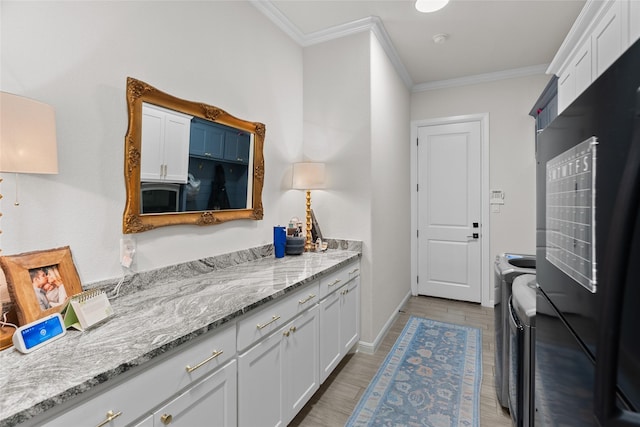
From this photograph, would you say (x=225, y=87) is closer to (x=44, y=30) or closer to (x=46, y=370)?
(x=44, y=30)

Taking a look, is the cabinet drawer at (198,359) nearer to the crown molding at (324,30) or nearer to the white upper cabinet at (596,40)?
the white upper cabinet at (596,40)

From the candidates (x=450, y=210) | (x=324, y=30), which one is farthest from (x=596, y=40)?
(x=450, y=210)

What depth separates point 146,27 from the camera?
64.2 inches

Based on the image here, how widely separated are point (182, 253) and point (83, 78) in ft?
3.21

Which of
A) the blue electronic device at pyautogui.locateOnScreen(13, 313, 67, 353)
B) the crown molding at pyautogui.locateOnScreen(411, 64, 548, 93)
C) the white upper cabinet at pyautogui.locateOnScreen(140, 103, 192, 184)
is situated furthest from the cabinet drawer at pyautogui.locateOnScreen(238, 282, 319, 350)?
the crown molding at pyautogui.locateOnScreen(411, 64, 548, 93)

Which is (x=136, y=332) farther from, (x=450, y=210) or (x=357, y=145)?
(x=450, y=210)

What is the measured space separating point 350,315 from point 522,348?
1315mm

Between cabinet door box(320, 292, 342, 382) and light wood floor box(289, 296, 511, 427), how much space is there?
6.5 inches

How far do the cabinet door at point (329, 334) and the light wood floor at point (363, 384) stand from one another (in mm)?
165

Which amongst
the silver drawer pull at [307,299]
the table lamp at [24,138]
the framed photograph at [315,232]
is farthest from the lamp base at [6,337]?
the framed photograph at [315,232]

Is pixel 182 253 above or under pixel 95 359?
above

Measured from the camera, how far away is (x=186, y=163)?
1.87 m

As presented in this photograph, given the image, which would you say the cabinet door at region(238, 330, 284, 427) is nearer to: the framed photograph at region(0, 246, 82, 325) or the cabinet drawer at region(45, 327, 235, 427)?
the cabinet drawer at region(45, 327, 235, 427)

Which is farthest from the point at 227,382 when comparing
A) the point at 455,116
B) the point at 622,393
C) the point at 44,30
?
the point at 455,116
